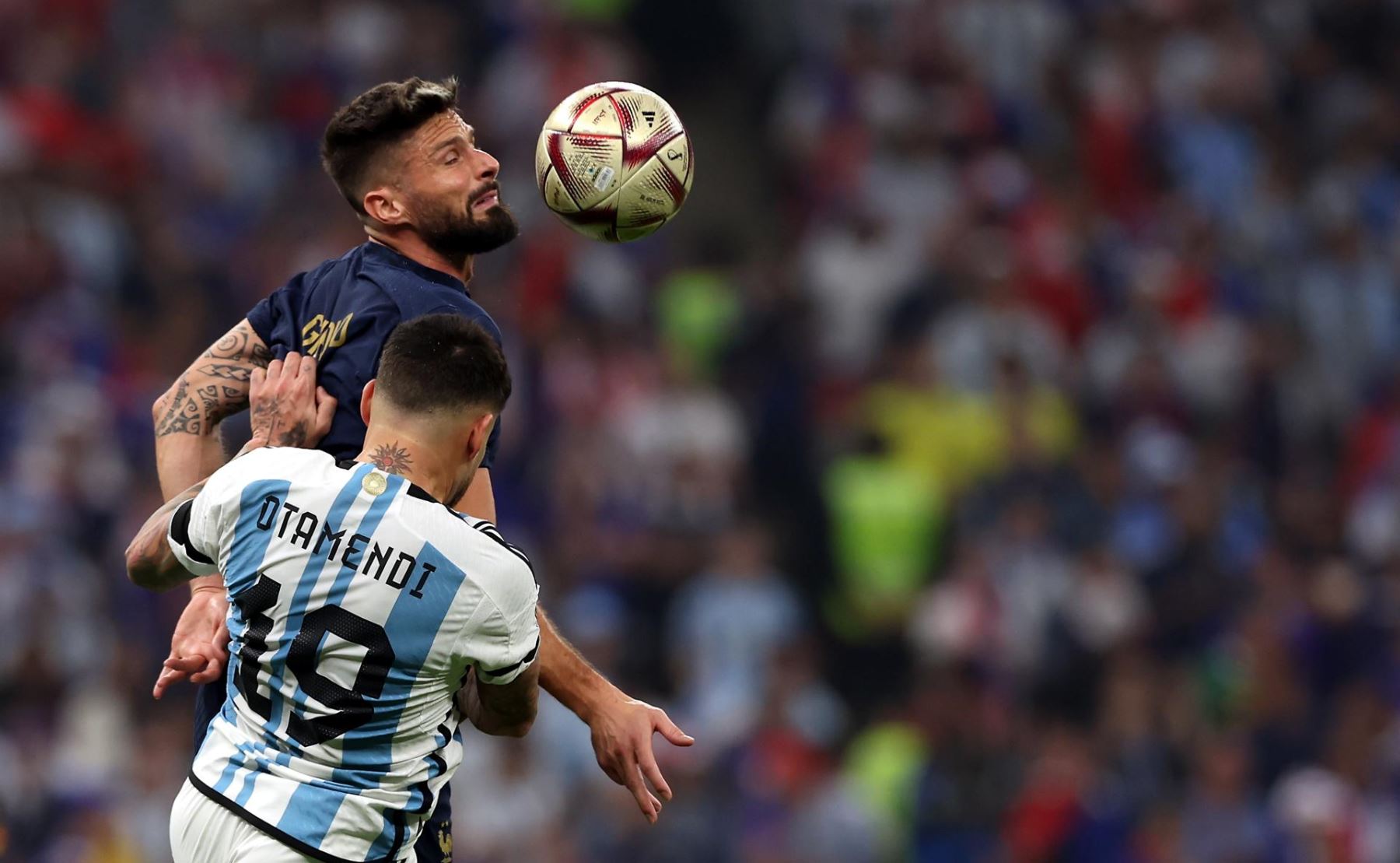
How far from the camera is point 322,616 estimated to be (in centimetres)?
413

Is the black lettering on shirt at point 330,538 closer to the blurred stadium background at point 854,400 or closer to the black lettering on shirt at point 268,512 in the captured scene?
the black lettering on shirt at point 268,512

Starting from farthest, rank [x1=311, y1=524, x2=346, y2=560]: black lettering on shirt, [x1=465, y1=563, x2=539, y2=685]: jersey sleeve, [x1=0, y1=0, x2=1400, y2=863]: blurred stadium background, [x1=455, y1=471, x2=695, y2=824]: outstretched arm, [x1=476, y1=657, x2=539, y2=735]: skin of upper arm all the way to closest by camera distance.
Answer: [x1=0, y1=0, x2=1400, y2=863]: blurred stadium background
[x1=455, y1=471, x2=695, y2=824]: outstretched arm
[x1=476, y1=657, x2=539, y2=735]: skin of upper arm
[x1=465, y1=563, x2=539, y2=685]: jersey sleeve
[x1=311, y1=524, x2=346, y2=560]: black lettering on shirt

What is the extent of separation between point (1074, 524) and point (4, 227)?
21.1 feet

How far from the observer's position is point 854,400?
12523 mm

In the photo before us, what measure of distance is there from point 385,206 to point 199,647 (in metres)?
1.13

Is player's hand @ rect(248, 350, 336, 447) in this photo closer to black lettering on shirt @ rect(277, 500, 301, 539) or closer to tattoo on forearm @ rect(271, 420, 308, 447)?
tattoo on forearm @ rect(271, 420, 308, 447)

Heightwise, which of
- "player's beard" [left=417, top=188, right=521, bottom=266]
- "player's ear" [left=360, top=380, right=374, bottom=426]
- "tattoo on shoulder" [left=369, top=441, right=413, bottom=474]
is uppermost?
"player's beard" [left=417, top=188, right=521, bottom=266]

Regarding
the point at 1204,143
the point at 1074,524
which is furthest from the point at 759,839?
the point at 1204,143

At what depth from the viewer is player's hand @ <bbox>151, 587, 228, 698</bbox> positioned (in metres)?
4.56

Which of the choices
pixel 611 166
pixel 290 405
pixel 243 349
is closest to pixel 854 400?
pixel 611 166

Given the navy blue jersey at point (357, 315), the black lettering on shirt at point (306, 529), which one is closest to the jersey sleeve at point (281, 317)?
the navy blue jersey at point (357, 315)

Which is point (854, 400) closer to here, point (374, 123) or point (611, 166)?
point (611, 166)

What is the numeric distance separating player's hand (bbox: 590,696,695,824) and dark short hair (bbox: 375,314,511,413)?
807 mm

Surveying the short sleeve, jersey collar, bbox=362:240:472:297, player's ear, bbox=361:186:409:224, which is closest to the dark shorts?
the short sleeve
